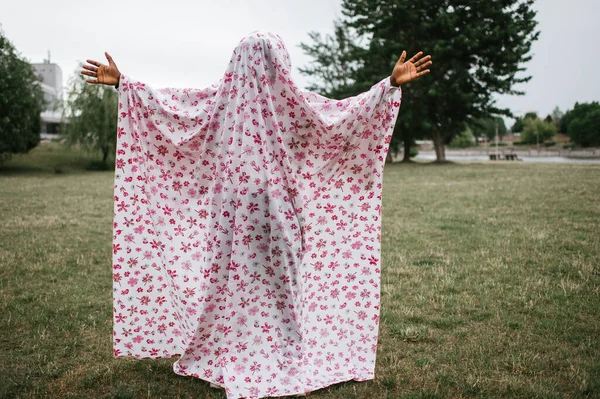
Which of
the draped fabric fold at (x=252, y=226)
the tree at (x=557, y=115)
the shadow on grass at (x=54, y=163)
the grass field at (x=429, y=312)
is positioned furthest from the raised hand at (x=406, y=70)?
the tree at (x=557, y=115)

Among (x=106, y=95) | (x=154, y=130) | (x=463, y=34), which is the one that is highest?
(x=463, y=34)

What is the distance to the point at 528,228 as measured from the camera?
9.89m

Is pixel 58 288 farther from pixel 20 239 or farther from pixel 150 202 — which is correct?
pixel 20 239

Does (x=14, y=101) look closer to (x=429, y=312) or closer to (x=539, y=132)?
(x=429, y=312)

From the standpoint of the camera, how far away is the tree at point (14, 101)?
32.4 meters

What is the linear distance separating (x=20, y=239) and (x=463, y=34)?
2920cm

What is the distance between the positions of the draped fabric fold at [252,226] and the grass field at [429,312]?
1.15ft

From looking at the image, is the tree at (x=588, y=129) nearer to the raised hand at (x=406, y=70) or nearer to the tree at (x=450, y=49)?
the tree at (x=450, y=49)

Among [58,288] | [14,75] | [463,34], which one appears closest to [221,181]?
[58,288]

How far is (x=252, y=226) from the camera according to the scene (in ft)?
12.0

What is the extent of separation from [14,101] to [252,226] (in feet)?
118

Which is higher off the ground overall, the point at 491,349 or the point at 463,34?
the point at 463,34

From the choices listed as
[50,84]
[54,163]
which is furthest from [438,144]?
[50,84]

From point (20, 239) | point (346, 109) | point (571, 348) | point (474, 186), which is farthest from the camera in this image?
point (474, 186)
